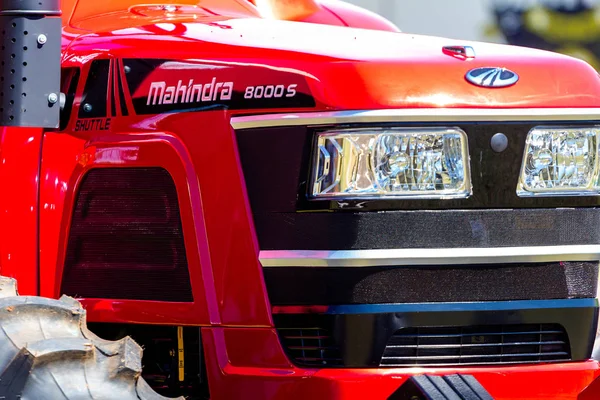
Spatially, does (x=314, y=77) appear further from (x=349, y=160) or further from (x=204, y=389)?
(x=204, y=389)

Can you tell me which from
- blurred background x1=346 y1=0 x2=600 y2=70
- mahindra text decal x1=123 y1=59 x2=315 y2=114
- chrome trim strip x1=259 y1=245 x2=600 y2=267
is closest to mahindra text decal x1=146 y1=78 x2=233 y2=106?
mahindra text decal x1=123 y1=59 x2=315 y2=114

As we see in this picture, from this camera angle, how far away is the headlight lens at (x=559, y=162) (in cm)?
281

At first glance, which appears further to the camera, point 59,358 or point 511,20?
point 511,20

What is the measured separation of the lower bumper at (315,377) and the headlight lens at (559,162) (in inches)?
17.4

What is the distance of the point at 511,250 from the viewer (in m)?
2.79

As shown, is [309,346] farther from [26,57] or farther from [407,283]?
[26,57]

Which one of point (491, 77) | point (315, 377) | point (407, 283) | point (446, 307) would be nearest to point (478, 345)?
point (446, 307)

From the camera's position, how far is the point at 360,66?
8.93ft

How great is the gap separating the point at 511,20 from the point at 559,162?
8771 millimetres

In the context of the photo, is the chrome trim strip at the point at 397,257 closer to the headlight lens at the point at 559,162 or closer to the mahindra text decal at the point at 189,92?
the headlight lens at the point at 559,162

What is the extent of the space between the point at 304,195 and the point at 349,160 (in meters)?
0.14

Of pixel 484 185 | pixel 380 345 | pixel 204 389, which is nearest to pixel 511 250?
pixel 484 185

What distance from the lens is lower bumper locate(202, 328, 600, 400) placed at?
2.78m

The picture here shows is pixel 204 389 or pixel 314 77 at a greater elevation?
pixel 314 77
